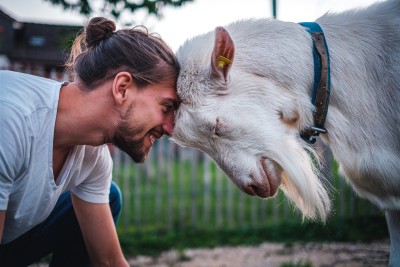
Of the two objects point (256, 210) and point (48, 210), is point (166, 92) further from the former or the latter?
point (256, 210)

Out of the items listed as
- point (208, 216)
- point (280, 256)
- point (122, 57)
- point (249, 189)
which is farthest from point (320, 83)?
point (208, 216)

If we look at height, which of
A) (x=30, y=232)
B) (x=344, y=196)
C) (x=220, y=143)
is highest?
(x=220, y=143)

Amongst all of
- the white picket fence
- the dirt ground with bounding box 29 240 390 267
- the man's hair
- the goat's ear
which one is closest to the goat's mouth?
the goat's ear

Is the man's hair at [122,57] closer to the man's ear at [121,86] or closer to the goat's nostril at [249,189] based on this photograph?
the man's ear at [121,86]

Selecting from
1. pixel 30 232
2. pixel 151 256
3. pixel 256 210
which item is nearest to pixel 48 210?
pixel 30 232

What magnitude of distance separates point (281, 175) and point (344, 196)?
141 inches

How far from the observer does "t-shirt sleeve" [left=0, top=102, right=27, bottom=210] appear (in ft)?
Result: 6.25

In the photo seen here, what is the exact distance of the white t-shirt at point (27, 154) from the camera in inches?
76.0

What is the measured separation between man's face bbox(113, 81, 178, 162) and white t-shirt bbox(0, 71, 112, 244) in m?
0.32

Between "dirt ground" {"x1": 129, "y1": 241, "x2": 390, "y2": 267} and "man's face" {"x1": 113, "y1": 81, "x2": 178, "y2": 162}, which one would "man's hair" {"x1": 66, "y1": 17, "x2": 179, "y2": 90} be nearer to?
"man's face" {"x1": 113, "y1": 81, "x2": 178, "y2": 162}

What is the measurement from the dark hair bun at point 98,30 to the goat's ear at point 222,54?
605mm

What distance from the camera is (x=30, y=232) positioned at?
246 cm

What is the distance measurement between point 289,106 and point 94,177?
1.16 m

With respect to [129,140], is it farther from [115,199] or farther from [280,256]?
[280,256]
